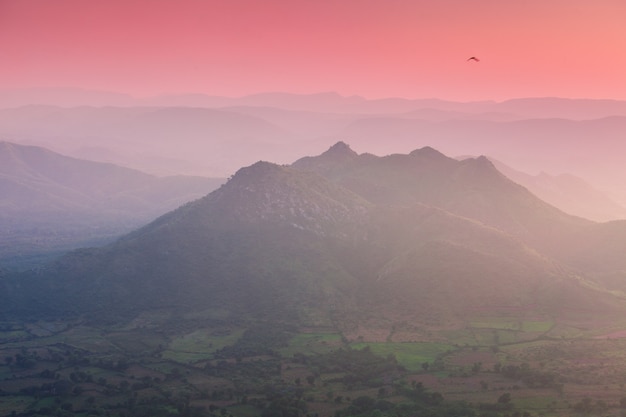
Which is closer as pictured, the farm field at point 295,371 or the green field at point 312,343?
the farm field at point 295,371

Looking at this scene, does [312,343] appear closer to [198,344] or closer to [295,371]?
[295,371]

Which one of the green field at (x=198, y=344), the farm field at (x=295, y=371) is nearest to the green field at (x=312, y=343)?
the farm field at (x=295, y=371)

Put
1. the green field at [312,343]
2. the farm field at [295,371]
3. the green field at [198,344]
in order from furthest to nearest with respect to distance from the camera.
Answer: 1. the green field at [198,344]
2. the green field at [312,343]
3. the farm field at [295,371]

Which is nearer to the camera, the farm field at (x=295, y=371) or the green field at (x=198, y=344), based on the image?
the farm field at (x=295, y=371)

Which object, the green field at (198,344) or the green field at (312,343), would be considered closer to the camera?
the green field at (312,343)

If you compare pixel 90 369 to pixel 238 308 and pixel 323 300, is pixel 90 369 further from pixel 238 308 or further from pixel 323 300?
pixel 323 300

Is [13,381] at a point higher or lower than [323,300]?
lower

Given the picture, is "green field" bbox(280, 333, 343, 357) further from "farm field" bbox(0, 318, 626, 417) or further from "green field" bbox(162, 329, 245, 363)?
"green field" bbox(162, 329, 245, 363)

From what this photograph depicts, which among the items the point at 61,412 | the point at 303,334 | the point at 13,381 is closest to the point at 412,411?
the point at 303,334

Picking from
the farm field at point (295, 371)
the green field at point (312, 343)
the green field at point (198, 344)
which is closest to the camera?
the farm field at point (295, 371)

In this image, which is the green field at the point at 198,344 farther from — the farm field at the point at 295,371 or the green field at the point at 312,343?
the green field at the point at 312,343

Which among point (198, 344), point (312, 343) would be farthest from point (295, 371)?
point (198, 344)
